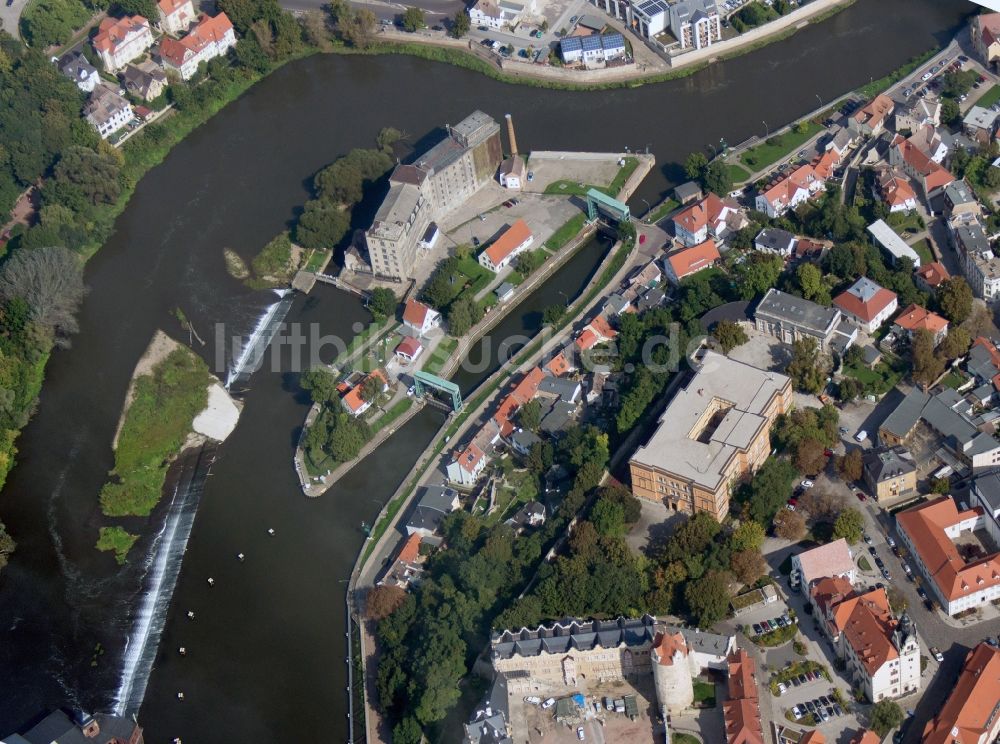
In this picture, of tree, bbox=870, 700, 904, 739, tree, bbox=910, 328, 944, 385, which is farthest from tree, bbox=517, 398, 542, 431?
tree, bbox=870, 700, 904, 739

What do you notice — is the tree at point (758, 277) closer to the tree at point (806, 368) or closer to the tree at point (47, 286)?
the tree at point (806, 368)

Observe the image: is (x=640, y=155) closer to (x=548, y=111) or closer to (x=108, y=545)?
(x=548, y=111)

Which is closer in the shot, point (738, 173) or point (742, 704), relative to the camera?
point (742, 704)

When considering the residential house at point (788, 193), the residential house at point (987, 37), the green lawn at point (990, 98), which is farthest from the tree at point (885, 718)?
the residential house at point (987, 37)

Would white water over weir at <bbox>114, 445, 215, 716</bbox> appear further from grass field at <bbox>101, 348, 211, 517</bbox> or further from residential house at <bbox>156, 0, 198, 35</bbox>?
residential house at <bbox>156, 0, 198, 35</bbox>

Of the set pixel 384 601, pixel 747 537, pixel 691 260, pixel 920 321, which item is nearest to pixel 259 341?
pixel 384 601

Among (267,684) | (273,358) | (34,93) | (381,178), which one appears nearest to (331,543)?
(267,684)

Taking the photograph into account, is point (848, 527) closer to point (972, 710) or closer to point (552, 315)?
point (972, 710)
